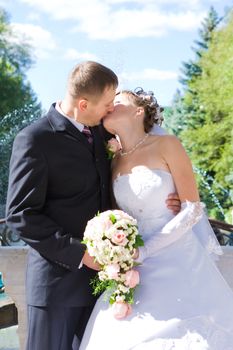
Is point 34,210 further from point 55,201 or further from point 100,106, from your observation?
point 100,106

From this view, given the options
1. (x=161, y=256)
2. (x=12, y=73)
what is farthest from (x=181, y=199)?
(x=12, y=73)

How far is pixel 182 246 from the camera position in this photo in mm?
3072

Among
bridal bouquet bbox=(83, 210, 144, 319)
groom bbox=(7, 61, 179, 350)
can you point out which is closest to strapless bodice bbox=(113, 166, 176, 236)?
groom bbox=(7, 61, 179, 350)

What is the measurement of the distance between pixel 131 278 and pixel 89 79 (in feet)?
3.09

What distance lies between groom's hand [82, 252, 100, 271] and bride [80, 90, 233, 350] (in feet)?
0.68

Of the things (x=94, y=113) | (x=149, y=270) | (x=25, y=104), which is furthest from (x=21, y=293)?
(x=25, y=104)

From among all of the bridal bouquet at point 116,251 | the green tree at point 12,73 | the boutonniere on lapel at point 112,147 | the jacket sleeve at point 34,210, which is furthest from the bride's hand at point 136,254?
the green tree at point 12,73

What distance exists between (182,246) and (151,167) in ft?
1.40

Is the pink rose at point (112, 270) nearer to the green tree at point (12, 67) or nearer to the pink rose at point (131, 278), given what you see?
the pink rose at point (131, 278)

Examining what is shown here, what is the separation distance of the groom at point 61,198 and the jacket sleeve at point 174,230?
0.93ft

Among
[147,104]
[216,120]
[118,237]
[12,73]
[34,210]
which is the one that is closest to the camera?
[118,237]

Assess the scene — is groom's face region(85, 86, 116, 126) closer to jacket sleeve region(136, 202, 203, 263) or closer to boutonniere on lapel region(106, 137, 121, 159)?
boutonniere on lapel region(106, 137, 121, 159)

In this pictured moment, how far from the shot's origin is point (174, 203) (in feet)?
10.0

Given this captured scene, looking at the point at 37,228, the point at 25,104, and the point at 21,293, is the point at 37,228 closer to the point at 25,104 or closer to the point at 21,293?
the point at 21,293
